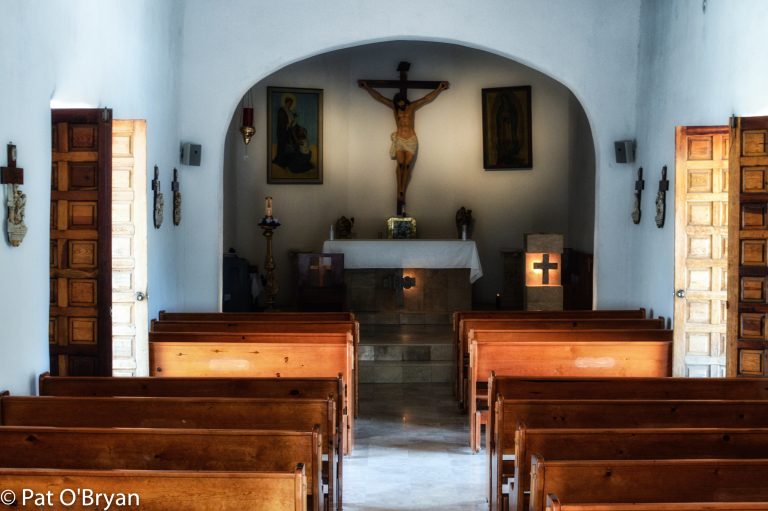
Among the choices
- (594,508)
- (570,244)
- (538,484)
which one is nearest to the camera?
(594,508)

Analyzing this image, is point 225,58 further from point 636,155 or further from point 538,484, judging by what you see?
point 538,484

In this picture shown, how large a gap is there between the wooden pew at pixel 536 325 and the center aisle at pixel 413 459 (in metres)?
0.37

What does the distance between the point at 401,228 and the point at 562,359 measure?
20.3 ft

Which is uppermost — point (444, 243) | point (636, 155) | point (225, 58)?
point (225, 58)

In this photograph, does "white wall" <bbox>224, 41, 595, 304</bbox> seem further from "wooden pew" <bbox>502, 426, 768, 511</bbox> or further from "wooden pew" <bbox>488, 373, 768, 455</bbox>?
"wooden pew" <bbox>502, 426, 768, 511</bbox>

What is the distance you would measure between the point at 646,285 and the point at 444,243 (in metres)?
3.07

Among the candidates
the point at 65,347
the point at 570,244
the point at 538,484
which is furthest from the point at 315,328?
the point at 570,244

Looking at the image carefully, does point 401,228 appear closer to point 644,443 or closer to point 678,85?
point 678,85

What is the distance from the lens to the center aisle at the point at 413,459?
504 centimetres

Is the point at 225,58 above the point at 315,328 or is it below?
above

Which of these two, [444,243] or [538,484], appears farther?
[444,243]

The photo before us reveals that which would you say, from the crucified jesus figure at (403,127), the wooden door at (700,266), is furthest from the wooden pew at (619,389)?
the crucified jesus figure at (403,127)

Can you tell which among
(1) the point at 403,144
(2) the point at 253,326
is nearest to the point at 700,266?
(2) the point at 253,326

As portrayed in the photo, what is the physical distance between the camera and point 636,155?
27.5ft
